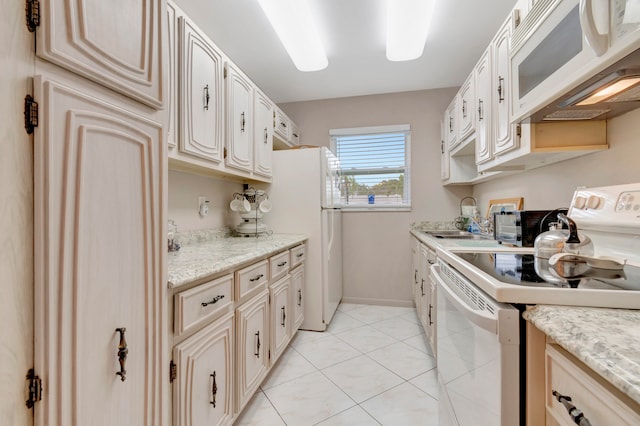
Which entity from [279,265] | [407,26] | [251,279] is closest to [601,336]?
[251,279]

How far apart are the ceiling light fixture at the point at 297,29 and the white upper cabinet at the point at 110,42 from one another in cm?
99

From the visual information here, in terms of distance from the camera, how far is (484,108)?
1.97 m

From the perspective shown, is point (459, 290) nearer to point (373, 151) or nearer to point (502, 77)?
point (502, 77)

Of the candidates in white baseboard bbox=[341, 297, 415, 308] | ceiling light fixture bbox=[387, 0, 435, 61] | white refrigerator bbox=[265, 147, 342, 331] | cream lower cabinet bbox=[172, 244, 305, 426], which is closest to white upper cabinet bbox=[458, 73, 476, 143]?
ceiling light fixture bbox=[387, 0, 435, 61]

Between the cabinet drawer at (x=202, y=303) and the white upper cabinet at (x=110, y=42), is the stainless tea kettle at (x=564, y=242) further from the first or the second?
the white upper cabinet at (x=110, y=42)

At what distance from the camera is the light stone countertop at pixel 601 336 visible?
404mm

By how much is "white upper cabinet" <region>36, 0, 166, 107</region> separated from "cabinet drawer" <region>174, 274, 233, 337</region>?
0.68m

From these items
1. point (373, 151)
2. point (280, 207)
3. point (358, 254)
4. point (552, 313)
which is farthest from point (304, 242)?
point (552, 313)

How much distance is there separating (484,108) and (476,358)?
1729mm

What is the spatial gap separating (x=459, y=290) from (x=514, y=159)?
1.01 m

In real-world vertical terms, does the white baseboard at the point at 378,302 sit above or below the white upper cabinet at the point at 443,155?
below

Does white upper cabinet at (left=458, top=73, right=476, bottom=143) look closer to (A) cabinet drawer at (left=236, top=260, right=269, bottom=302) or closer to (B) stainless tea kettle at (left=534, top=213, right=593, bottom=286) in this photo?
(B) stainless tea kettle at (left=534, top=213, right=593, bottom=286)

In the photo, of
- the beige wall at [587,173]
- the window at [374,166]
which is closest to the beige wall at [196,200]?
the window at [374,166]

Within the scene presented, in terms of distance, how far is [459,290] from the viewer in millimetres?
1030
